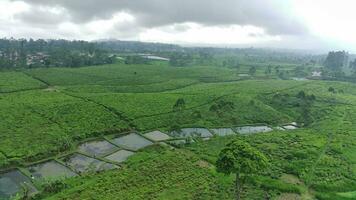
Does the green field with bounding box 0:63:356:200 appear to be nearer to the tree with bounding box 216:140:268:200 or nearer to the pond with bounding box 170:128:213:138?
the pond with bounding box 170:128:213:138

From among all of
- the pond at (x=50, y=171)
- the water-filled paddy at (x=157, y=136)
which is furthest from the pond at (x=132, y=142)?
the pond at (x=50, y=171)

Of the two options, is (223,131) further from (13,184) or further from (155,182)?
(13,184)

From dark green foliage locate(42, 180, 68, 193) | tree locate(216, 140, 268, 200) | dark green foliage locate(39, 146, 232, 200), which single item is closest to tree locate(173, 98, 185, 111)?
dark green foliage locate(39, 146, 232, 200)

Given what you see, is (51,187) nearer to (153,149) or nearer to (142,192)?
(142,192)

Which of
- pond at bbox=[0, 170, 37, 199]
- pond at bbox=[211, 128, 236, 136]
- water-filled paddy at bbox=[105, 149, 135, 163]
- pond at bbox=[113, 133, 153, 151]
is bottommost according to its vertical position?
pond at bbox=[0, 170, 37, 199]

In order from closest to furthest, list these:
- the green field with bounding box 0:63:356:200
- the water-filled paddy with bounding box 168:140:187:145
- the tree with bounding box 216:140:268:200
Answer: the tree with bounding box 216:140:268:200
the green field with bounding box 0:63:356:200
the water-filled paddy with bounding box 168:140:187:145

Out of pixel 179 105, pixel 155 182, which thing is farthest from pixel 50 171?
pixel 179 105

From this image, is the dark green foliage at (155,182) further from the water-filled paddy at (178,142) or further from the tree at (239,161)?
the water-filled paddy at (178,142)

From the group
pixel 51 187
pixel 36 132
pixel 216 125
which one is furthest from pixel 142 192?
pixel 216 125
